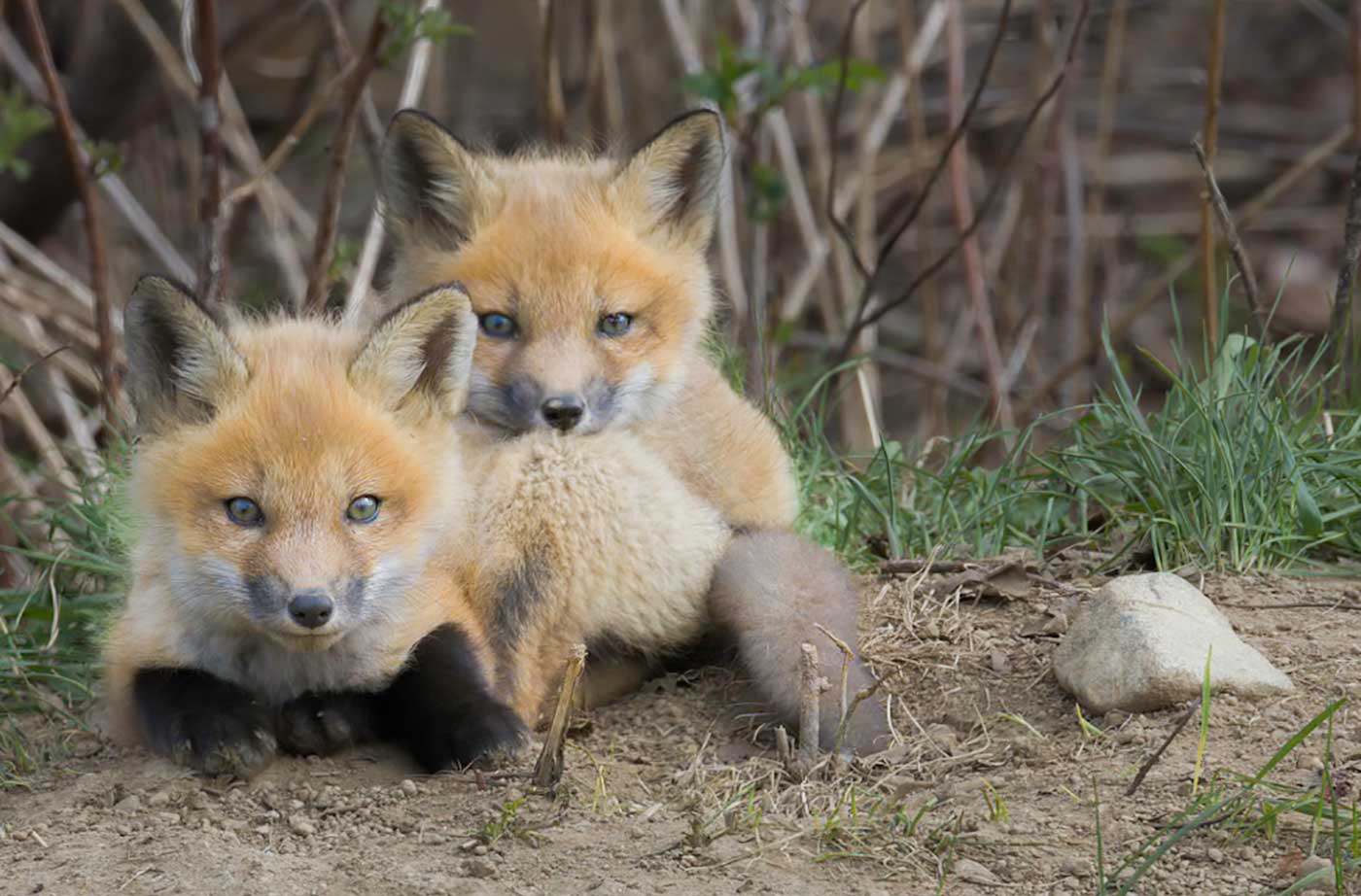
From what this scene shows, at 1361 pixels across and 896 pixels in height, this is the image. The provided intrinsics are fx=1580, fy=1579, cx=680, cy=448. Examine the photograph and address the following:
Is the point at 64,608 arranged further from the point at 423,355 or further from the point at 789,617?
the point at 789,617

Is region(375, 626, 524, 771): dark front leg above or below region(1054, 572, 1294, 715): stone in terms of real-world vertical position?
below

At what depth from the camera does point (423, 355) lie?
343 cm

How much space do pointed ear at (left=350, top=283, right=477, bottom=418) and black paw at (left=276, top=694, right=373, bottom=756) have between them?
0.65 meters

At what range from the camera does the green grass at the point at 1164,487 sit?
12.7 ft

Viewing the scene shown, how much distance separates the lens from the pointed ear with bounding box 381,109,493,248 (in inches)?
164

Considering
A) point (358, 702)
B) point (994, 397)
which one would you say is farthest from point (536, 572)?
point (994, 397)

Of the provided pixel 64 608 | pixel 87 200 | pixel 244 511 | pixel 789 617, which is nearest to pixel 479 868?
pixel 244 511

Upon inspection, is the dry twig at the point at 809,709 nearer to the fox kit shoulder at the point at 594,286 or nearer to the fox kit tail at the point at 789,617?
the fox kit tail at the point at 789,617

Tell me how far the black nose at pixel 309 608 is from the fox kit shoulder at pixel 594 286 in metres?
0.97

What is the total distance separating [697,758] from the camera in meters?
3.32

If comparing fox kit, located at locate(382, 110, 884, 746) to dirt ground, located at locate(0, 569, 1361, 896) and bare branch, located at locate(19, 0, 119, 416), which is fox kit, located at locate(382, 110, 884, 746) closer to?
dirt ground, located at locate(0, 569, 1361, 896)

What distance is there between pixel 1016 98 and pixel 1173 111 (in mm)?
1855

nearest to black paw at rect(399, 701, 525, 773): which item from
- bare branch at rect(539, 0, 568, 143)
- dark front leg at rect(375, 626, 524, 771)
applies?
dark front leg at rect(375, 626, 524, 771)

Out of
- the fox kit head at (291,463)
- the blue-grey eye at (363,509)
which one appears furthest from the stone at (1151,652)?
the blue-grey eye at (363,509)
